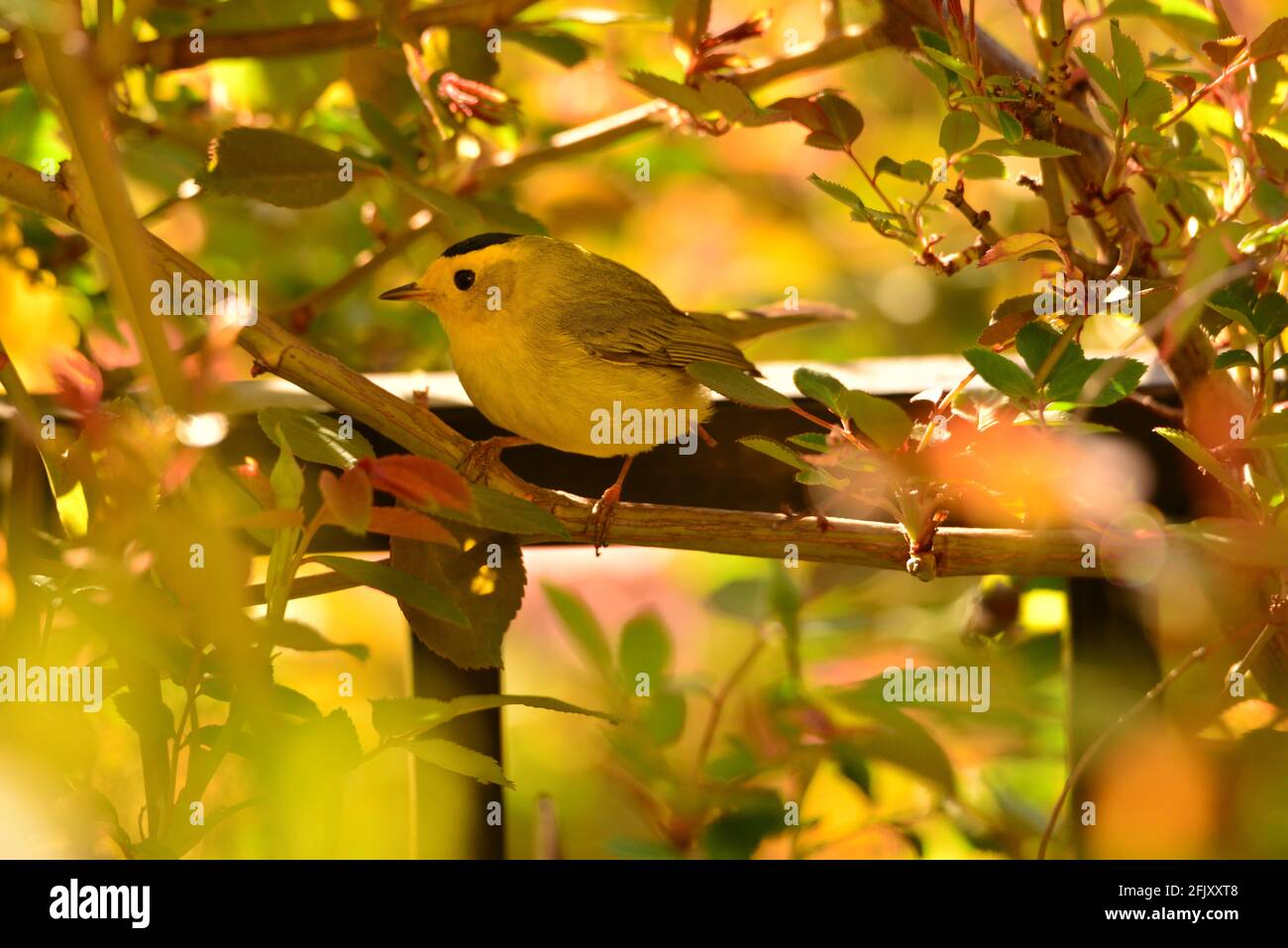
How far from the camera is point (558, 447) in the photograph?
139 cm

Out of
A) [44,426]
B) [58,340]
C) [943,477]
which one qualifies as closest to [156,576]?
[44,426]

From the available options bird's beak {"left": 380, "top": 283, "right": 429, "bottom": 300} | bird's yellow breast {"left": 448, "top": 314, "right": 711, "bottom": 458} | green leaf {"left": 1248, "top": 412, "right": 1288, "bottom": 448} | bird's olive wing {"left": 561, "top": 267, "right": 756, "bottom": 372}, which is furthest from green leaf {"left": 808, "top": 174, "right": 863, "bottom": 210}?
bird's beak {"left": 380, "top": 283, "right": 429, "bottom": 300}

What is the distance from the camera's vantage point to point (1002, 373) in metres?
0.81

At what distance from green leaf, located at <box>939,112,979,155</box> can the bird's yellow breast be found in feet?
1.65

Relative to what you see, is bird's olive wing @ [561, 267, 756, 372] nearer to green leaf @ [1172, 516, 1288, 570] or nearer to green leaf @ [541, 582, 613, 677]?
green leaf @ [541, 582, 613, 677]

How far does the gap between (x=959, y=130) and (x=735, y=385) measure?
222 mm

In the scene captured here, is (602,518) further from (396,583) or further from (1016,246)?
(1016,246)

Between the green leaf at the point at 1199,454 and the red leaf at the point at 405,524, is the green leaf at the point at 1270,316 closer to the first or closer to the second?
the green leaf at the point at 1199,454

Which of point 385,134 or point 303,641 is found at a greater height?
point 385,134

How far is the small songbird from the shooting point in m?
1.42

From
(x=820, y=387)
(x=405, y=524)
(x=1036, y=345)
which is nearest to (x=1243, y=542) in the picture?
(x=1036, y=345)

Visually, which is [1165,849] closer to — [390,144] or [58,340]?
[390,144]

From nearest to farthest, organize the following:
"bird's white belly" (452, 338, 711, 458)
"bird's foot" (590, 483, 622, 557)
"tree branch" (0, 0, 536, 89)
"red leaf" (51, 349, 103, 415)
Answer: "red leaf" (51, 349, 103, 415)
"bird's foot" (590, 483, 622, 557)
"tree branch" (0, 0, 536, 89)
"bird's white belly" (452, 338, 711, 458)

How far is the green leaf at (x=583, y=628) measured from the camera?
112 cm
